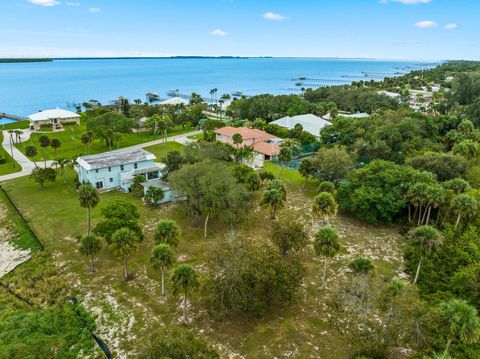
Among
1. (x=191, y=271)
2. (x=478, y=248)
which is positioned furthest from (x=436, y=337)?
(x=191, y=271)

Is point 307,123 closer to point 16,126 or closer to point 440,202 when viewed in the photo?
point 440,202

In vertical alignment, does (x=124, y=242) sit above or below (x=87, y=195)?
below

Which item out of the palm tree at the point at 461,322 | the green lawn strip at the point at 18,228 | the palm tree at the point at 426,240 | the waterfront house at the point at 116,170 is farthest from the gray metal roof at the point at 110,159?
the palm tree at the point at 461,322

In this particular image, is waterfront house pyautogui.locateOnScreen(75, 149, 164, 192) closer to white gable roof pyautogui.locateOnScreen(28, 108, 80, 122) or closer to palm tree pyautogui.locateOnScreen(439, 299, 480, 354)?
palm tree pyautogui.locateOnScreen(439, 299, 480, 354)

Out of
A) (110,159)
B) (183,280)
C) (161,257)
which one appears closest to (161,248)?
(161,257)

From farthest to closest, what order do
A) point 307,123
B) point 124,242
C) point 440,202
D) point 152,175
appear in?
point 307,123, point 152,175, point 440,202, point 124,242

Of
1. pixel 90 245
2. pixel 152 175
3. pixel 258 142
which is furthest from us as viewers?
pixel 258 142
